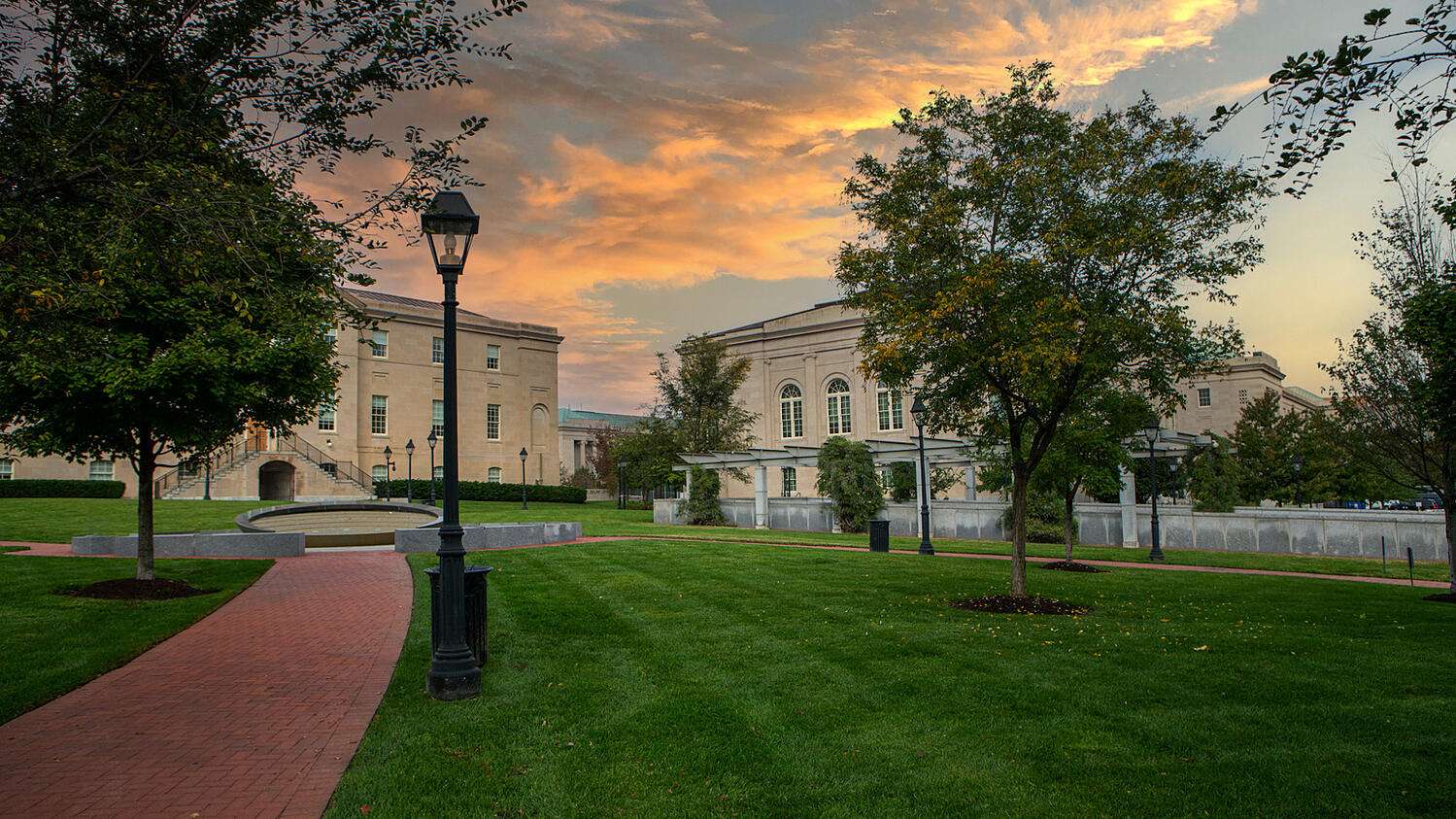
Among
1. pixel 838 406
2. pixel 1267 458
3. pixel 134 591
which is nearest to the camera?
pixel 134 591

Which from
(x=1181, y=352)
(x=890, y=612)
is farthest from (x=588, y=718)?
(x=1181, y=352)

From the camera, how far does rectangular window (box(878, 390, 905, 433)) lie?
54594mm

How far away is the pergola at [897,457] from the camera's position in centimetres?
2955

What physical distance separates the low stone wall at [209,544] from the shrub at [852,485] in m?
20.5

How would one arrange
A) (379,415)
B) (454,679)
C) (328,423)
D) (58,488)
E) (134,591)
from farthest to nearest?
1. (379,415)
2. (328,423)
3. (58,488)
4. (134,591)
5. (454,679)

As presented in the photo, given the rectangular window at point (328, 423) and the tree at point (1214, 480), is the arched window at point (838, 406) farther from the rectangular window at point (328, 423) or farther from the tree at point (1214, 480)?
the rectangular window at point (328, 423)

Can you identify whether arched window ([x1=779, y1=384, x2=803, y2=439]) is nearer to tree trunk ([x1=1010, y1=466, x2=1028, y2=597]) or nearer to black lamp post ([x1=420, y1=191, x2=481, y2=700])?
tree trunk ([x1=1010, y1=466, x2=1028, y2=597])

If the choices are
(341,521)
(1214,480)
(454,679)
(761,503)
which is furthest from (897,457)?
(454,679)

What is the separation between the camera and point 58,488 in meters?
39.9

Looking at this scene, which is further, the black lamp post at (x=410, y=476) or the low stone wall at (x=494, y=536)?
the black lamp post at (x=410, y=476)

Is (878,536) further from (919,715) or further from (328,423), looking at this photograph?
(328,423)

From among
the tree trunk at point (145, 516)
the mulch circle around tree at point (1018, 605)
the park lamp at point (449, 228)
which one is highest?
the park lamp at point (449, 228)

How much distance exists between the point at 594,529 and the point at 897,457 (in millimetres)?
12628

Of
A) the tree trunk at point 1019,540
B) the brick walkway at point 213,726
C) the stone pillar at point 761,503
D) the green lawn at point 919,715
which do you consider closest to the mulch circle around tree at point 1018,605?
the tree trunk at point 1019,540
